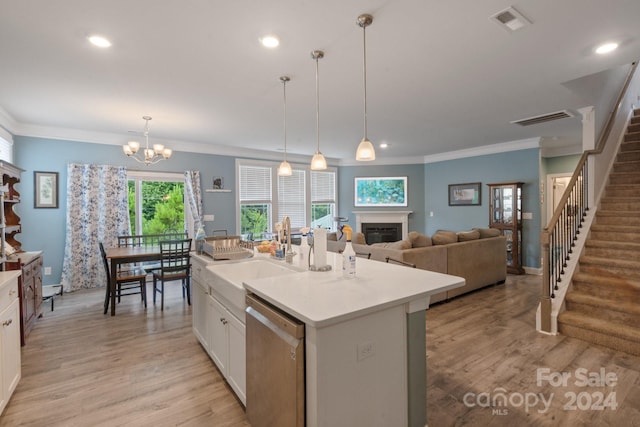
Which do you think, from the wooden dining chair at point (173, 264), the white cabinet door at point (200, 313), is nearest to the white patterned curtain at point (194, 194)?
the wooden dining chair at point (173, 264)

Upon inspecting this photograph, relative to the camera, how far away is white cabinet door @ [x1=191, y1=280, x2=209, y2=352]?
9.05 feet

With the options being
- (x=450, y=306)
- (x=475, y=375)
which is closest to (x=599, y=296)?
(x=450, y=306)

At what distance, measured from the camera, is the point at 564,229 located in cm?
378

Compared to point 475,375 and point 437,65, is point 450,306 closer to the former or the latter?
point 475,375

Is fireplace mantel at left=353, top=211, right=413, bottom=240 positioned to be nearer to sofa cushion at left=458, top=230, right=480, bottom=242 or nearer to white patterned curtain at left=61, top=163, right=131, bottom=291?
sofa cushion at left=458, top=230, right=480, bottom=242

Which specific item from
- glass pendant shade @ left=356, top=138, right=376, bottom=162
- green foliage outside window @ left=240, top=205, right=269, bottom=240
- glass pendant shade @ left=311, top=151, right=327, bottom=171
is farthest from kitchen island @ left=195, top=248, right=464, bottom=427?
green foliage outside window @ left=240, top=205, right=269, bottom=240

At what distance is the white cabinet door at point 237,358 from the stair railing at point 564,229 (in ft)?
10.2

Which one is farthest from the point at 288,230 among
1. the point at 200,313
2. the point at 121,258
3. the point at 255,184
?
the point at 255,184

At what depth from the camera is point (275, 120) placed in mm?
4520

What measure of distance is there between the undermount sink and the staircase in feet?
9.87

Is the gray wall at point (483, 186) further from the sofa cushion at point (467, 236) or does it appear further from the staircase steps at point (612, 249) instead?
the staircase steps at point (612, 249)

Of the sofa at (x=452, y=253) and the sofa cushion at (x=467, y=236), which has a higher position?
the sofa cushion at (x=467, y=236)

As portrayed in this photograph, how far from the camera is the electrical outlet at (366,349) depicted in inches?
57.6

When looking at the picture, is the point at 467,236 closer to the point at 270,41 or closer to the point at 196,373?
the point at 270,41
